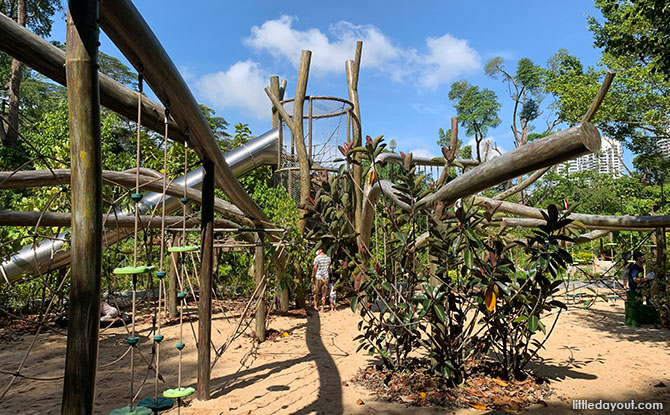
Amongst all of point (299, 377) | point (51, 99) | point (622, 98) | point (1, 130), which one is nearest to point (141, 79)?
point (299, 377)

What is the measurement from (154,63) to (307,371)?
3.50 metres

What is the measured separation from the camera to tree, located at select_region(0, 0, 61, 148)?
14310 mm

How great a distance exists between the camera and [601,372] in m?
4.34

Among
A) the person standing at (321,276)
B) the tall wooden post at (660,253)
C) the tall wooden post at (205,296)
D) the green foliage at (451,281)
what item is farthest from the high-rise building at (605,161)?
the person standing at (321,276)

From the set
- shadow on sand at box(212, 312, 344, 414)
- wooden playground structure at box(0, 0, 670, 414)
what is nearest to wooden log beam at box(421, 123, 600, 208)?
wooden playground structure at box(0, 0, 670, 414)

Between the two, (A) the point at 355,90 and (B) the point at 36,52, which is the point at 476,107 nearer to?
(A) the point at 355,90

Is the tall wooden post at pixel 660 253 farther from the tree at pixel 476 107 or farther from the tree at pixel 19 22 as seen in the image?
the tree at pixel 476 107

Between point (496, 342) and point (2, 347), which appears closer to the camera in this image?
point (496, 342)

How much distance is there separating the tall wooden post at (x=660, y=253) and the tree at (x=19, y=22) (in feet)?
54.7

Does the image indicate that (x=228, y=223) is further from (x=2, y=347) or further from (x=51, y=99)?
(x=51, y=99)

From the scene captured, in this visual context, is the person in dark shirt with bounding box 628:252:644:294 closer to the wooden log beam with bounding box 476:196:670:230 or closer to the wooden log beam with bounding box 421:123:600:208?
the wooden log beam with bounding box 476:196:670:230

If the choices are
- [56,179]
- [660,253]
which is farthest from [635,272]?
[56,179]

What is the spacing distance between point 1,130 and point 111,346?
15.2 m

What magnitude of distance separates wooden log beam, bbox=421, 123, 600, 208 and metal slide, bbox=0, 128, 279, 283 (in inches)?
124
